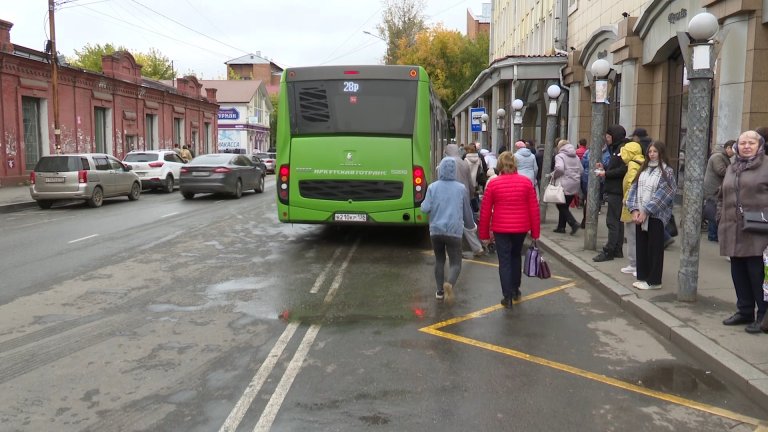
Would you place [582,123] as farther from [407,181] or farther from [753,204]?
[753,204]

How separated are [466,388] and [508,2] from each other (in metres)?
41.2

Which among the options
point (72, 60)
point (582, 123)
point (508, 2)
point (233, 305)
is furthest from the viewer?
point (72, 60)

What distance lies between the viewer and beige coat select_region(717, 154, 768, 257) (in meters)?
5.73

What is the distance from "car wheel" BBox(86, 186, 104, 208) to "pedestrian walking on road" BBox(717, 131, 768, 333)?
57.8 feet

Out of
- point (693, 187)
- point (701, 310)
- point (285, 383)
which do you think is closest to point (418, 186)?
point (693, 187)

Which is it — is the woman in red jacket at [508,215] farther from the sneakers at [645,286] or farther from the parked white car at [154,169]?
the parked white car at [154,169]

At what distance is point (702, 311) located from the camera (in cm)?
664

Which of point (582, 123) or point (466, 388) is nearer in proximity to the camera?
point (466, 388)

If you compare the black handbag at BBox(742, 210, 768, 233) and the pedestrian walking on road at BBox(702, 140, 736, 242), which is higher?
the pedestrian walking on road at BBox(702, 140, 736, 242)

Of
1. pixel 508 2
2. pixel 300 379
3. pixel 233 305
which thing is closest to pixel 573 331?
pixel 300 379

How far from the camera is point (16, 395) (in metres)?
4.61

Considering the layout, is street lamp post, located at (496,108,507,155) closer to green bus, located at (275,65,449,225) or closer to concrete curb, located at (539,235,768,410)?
green bus, located at (275,65,449,225)

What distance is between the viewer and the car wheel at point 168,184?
25169mm

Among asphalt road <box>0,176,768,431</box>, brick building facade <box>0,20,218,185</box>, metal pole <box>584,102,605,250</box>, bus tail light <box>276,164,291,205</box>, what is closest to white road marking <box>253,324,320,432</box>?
asphalt road <box>0,176,768,431</box>
